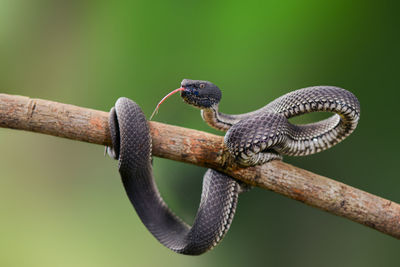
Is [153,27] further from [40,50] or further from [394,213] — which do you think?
[394,213]

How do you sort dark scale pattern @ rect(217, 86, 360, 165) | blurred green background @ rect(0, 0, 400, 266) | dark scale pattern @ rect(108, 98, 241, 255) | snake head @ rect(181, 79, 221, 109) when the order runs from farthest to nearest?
1. blurred green background @ rect(0, 0, 400, 266)
2. snake head @ rect(181, 79, 221, 109)
3. dark scale pattern @ rect(108, 98, 241, 255)
4. dark scale pattern @ rect(217, 86, 360, 165)

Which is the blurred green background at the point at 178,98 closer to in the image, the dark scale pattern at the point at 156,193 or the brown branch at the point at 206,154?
the dark scale pattern at the point at 156,193

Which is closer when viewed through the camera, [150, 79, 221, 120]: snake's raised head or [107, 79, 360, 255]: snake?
[107, 79, 360, 255]: snake

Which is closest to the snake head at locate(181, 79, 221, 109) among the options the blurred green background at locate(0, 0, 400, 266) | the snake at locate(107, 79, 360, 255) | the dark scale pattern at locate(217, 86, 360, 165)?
the snake at locate(107, 79, 360, 255)

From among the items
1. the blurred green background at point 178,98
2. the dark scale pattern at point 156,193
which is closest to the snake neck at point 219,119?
the dark scale pattern at point 156,193

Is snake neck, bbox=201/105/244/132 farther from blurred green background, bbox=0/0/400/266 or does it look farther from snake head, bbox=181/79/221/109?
blurred green background, bbox=0/0/400/266

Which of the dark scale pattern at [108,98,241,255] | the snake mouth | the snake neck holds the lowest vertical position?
the dark scale pattern at [108,98,241,255]

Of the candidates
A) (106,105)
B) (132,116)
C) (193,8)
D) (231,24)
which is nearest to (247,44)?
(231,24)
